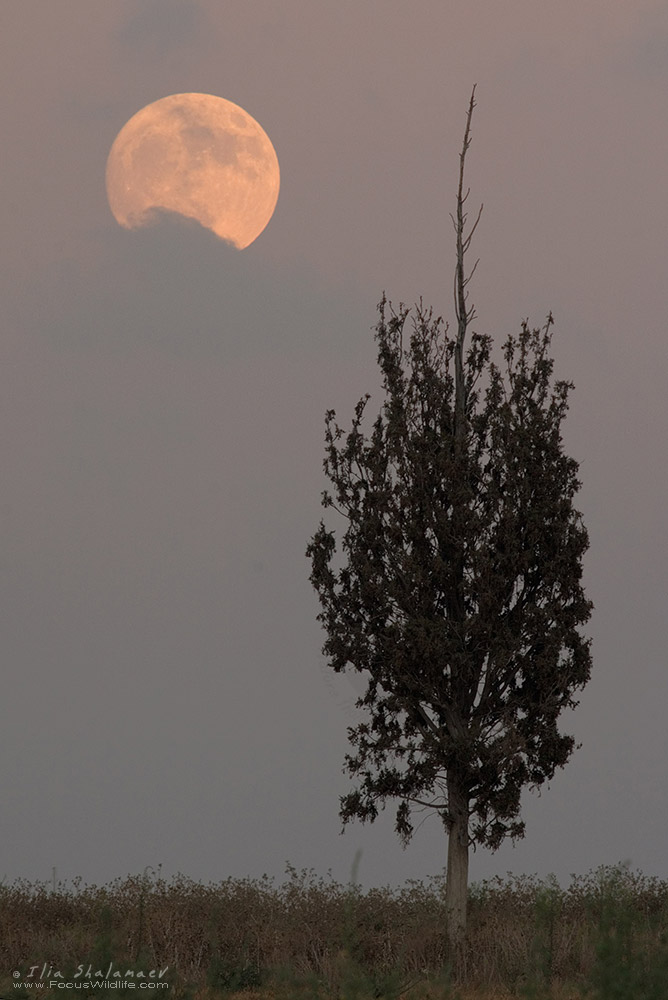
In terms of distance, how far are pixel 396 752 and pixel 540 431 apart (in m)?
6.01

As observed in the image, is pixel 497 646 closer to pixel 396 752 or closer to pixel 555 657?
pixel 555 657

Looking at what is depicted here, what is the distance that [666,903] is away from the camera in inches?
908

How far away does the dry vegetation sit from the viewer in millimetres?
15039

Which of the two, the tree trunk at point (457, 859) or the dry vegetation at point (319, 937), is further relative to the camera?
the tree trunk at point (457, 859)

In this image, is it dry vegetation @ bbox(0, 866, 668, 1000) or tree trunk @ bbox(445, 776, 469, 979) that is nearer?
dry vegetation @ bbox(0, 866, 668, 1000)

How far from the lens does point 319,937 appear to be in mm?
18422

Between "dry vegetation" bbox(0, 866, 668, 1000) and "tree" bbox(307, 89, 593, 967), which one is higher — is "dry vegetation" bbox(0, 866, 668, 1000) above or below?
below

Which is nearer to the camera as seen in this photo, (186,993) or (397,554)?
(186,993)

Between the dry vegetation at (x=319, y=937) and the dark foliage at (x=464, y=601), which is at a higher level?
the dark foliage at (x=464, y=601)

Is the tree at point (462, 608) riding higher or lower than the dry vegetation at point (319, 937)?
higher

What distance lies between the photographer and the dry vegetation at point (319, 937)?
49.3 feet

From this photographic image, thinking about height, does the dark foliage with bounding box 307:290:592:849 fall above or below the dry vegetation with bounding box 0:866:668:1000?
above

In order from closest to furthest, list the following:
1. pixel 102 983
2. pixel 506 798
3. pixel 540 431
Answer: pixel 102 983
pixel 506 798
pixel 540 431

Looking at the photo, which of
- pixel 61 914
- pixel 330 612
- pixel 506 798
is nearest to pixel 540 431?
pixel 330 612
